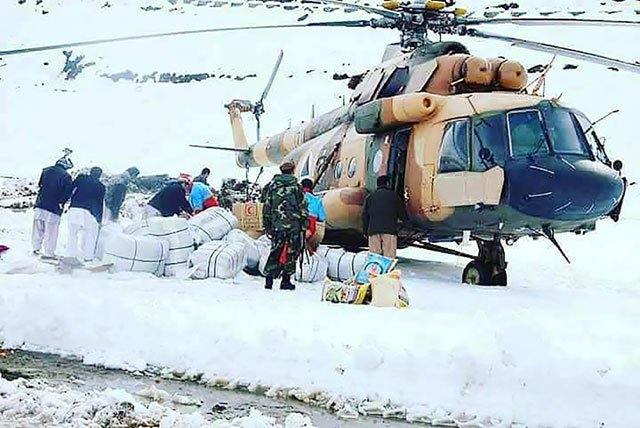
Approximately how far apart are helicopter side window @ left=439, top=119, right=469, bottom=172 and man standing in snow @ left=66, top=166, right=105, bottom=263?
4.85 metres

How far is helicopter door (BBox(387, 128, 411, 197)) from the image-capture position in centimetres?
1099

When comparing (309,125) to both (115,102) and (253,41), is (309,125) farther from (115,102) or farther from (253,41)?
(253,41)

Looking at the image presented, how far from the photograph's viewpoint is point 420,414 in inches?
195

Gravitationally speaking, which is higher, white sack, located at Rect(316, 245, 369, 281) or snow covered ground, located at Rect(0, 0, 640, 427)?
white sack, located at Rect(316, 245, 369, 281)

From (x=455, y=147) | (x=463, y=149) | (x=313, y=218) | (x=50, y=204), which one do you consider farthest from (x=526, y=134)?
(x=50, y=204)

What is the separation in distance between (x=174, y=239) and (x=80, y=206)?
6.16ft

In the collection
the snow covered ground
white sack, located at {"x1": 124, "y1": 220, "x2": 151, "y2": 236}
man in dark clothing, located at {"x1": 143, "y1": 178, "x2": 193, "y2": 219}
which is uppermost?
man in dark clothing, located at {"x1": 143, "y1": 178, "x2": 193, "y2": 219}

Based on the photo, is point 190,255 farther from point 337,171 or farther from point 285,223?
point 337,171

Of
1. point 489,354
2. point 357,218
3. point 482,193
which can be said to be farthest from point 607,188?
point 489,354

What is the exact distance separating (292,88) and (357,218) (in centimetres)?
2431

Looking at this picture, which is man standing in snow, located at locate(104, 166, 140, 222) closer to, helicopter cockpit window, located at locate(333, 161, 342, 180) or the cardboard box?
the cardboard box

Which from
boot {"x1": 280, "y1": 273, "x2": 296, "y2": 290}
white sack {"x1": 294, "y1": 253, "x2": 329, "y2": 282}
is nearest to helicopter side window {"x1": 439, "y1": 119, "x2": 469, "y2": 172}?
white sack {"x1": 294, "y1": 253, "x2": 329, "y2": 282}

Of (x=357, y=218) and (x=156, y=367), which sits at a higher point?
(x=357, y=218)

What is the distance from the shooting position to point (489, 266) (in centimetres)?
1077
